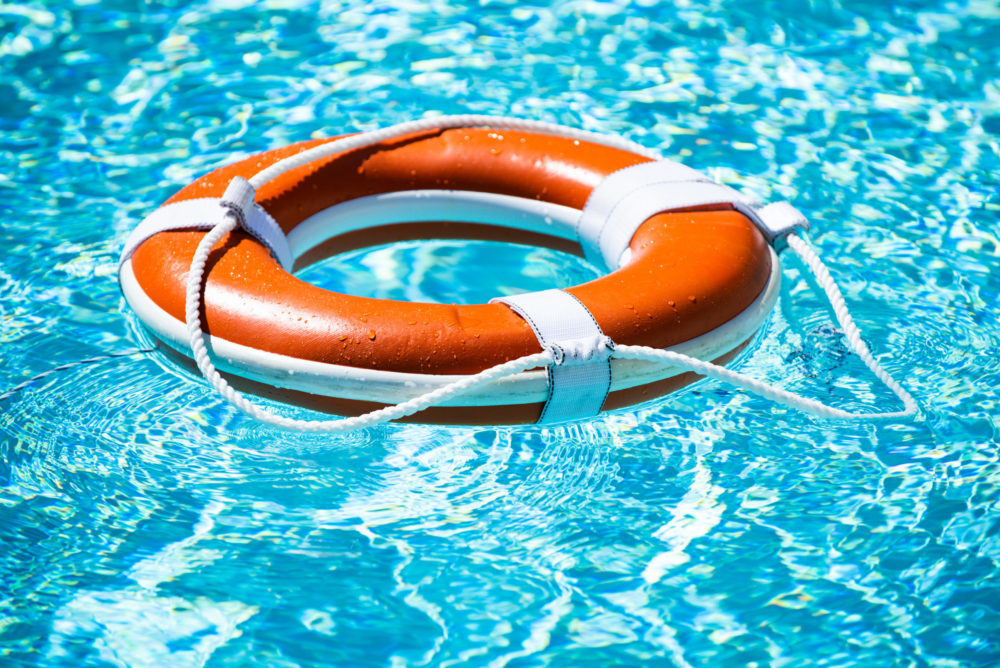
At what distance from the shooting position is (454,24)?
3.74 metres

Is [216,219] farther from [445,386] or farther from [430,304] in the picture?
[445,386]

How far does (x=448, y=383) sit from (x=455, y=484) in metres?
0.25

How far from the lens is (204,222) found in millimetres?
2164

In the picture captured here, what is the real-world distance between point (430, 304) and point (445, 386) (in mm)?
169

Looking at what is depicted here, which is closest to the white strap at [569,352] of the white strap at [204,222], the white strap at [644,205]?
the white strap at [644,205]

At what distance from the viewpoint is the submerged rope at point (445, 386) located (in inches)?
73.5

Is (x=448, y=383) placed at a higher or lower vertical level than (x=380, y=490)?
higher

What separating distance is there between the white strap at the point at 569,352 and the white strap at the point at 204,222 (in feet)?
1.79

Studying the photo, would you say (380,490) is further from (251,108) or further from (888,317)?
(251,108)

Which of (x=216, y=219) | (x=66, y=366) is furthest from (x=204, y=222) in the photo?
(x=66, y=366)

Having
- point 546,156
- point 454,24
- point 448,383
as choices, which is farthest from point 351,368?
point 454,24

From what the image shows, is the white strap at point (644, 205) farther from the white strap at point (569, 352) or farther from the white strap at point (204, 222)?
the white strap at point (204, 222)

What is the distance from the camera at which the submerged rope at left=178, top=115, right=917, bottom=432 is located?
187 cm

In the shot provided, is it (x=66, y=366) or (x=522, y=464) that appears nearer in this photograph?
(x=522, y=464)
